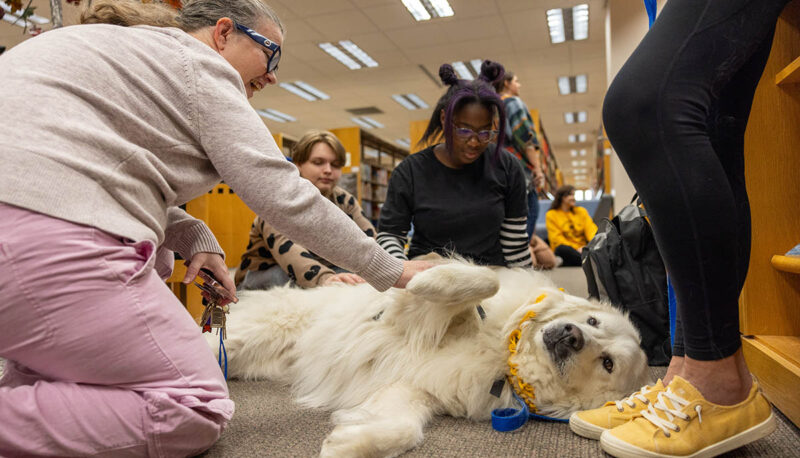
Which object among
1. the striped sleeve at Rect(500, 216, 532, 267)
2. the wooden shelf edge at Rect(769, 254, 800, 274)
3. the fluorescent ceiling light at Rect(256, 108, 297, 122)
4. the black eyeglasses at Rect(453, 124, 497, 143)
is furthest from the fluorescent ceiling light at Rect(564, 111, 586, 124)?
the wooden shelf edge at Rect(769, 254, 800, 274)

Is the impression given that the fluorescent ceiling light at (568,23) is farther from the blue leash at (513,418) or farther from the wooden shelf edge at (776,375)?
the blue leash at (513,418)

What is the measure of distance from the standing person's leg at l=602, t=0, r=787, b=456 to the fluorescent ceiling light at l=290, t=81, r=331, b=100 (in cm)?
921

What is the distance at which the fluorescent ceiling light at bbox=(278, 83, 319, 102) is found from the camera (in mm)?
9691

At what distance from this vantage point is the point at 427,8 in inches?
261

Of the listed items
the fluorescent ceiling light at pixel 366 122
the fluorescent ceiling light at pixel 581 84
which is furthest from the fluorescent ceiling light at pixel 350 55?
the fluorescent ceiling light at pixel 581 84

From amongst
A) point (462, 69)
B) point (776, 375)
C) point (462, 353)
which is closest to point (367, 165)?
point (462, 69)

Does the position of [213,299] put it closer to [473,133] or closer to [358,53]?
[473,133]

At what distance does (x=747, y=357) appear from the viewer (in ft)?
4.81

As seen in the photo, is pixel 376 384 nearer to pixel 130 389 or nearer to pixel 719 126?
pixel 130 389

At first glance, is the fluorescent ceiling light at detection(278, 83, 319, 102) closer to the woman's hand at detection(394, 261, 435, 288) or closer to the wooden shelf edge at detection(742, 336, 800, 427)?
the woman's hand at detection(394, 261, 435, 288)

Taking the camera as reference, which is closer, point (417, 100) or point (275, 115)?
point (417, 100)

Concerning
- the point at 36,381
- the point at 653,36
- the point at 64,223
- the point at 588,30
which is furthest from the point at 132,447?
the point at 588,30

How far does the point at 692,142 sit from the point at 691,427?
0.53 m

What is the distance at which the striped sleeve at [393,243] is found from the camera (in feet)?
6.63
